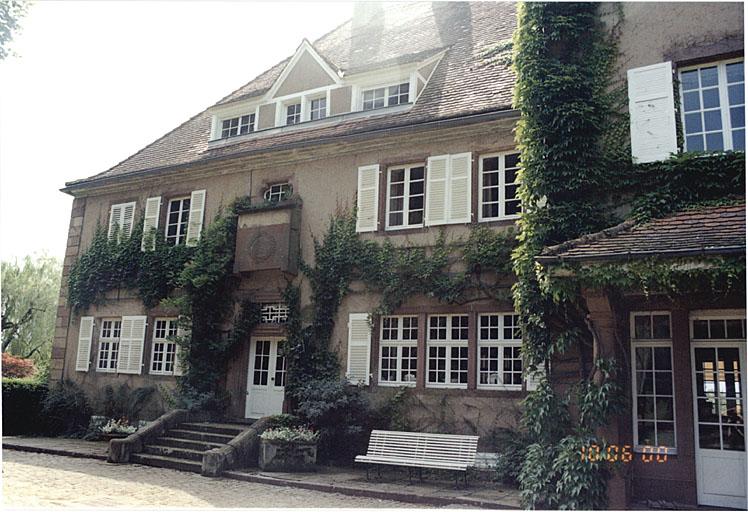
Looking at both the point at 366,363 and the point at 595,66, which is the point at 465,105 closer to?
the point at 595,66

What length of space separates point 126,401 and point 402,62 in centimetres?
1044

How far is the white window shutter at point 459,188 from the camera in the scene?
41.1ft

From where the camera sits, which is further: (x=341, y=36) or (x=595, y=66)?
(x=341, y=36)

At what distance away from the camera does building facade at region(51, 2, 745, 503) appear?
10.2 m

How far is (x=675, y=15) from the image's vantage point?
34.2 feet

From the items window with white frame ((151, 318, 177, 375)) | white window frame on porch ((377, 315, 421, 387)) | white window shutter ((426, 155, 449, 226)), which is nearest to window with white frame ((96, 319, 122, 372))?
window with white frame ((151, 318, 177, 375))

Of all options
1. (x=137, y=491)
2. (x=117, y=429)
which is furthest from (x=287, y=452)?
(x=117, y=429)

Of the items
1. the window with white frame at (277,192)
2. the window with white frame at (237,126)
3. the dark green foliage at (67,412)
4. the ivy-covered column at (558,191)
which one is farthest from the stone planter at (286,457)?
the window with white frame at (237,126)

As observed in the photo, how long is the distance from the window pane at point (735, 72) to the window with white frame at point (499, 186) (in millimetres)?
3625

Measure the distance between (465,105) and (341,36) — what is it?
6.74 m

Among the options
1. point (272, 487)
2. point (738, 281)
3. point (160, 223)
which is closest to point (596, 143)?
point (738, 281)

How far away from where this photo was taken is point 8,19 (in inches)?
487

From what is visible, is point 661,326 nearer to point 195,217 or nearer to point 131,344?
point 195,217

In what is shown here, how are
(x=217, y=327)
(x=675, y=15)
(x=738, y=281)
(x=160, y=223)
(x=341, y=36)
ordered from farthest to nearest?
1. (x=341, y=36)
2. (x=160, y=223)
3. (x=217, y=327)
4. (x=675, y=15)
5. (x=738, y=281)
